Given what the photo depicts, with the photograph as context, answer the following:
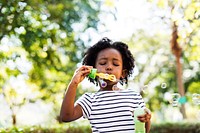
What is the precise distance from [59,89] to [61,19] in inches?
260

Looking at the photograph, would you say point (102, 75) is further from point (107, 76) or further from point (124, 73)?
point (124, 73)

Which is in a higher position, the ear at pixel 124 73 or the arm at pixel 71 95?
the ear at pixel 124 73

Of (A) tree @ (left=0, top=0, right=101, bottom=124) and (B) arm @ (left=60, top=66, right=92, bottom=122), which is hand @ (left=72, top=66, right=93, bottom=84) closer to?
(B) arm @ (left=60, top=66, right=92, bottom=122)

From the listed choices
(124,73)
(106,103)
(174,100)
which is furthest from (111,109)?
(174,100)

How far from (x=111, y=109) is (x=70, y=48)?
24.9 feet

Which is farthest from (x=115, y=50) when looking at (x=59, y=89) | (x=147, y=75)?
(x=147, y=75)

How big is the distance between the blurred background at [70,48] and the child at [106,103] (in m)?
0.40

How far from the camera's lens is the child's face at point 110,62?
2468mm

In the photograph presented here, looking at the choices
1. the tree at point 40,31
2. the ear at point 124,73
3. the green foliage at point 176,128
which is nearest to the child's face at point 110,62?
the ear at point 124,73

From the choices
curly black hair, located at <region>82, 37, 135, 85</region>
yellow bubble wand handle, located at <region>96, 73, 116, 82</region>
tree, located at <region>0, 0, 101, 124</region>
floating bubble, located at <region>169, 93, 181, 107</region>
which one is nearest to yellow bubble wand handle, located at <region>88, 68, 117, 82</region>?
yellow bubble wand handle, located at <region>96, 73, 116, 82</region>

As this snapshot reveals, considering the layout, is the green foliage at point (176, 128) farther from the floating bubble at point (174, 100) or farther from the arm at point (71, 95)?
the arm at point (71, 95)

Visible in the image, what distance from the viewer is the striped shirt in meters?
2.41

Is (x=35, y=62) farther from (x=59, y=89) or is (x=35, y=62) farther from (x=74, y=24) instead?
(x=59, y=89)

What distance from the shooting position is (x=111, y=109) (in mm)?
2451
